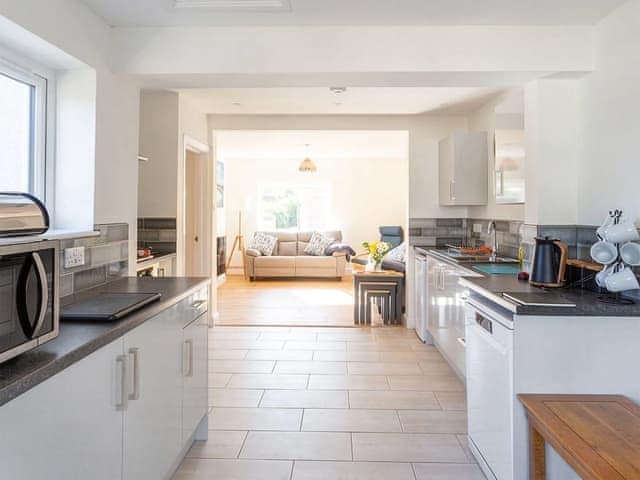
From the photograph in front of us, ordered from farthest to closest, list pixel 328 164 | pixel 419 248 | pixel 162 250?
pixel 328 164
pixel 419 248
pixel 162 250

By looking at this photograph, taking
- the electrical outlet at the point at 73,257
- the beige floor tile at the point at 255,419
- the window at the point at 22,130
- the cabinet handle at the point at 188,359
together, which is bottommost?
the beige floor tile at the point at 255,419

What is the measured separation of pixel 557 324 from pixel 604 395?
35 cm

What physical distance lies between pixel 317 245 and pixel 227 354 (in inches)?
188

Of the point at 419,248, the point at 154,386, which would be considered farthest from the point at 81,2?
the point at 419,248

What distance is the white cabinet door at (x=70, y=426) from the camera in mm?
1012

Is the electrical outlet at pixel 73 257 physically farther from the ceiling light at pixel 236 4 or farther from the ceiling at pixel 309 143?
the ceiling at pixel 309 143

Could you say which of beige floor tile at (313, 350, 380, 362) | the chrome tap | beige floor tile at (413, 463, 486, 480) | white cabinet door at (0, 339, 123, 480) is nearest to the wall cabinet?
white cabinet door at (0, 339, 123, 480)

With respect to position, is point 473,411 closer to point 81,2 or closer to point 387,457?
point 387,457

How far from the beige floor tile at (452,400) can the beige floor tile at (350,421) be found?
38 cm

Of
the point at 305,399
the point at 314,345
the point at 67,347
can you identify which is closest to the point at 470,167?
the point at 314,345

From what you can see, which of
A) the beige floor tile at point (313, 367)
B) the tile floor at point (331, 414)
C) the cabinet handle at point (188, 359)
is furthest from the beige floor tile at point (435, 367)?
the cabinet handle at point (188, 359)

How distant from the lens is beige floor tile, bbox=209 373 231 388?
10.6 feet

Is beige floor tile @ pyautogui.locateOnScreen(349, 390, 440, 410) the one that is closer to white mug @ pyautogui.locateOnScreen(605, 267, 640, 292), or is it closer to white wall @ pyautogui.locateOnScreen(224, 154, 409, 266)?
white mug @ pyautogui.locateOnScreen(605, 267, 640, 292)

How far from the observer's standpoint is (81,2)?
2.26 m
